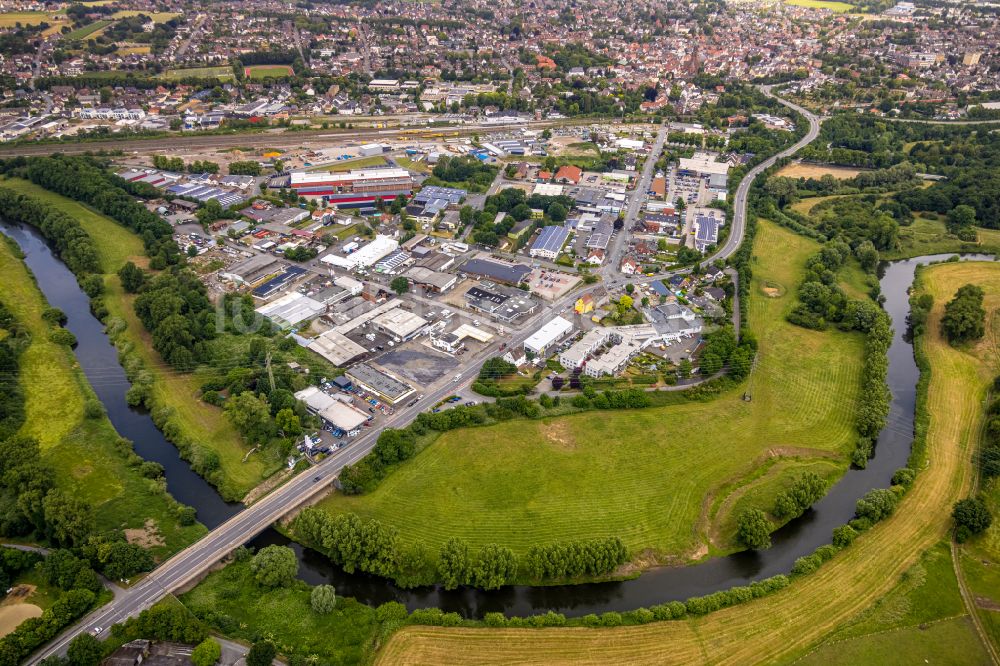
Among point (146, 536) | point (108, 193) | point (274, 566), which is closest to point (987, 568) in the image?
point (274, 566)

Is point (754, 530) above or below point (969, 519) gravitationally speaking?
below

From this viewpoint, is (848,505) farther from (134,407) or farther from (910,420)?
(134,407)

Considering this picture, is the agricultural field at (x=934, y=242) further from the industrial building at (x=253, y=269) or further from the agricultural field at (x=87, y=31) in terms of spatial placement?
the agricultural field at (x=87, y=31)

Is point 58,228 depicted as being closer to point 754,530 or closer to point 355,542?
point 355,542

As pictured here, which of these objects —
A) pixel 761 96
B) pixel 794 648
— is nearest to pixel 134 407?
pixel 794 648

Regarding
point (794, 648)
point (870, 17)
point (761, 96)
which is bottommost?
point (794, 648)

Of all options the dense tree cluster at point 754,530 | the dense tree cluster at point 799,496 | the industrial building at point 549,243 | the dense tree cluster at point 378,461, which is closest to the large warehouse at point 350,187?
the industrial building at point 549,243
